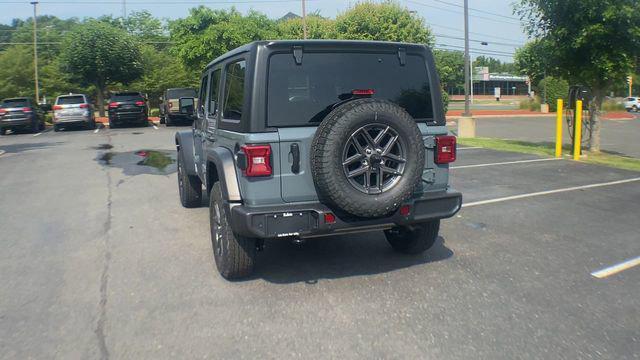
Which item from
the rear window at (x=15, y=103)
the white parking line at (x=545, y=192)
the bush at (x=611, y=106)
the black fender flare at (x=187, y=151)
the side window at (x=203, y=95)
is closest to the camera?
the side window at (x=203, y=95)

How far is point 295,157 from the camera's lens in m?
4.36

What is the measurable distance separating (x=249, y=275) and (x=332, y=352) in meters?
1.57

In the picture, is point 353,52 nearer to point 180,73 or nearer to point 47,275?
point 47,275

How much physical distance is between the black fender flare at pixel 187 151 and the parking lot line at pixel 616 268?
15.8ft

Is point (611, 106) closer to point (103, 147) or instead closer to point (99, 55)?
point (99, 55)

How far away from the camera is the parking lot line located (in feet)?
16.4

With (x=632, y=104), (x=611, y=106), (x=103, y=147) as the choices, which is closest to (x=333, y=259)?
(x=103, y=147)

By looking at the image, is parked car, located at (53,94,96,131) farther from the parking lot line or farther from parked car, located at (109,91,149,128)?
the parking lot line

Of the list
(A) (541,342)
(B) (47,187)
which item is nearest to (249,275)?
(A) (541,342)

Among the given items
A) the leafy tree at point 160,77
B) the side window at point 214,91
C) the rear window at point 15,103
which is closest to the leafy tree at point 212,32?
the leafy tree at point 160,77

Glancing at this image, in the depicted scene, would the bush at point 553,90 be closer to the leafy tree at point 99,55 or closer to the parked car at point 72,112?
the leafy tree at point 99,55

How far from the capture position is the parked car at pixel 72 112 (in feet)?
82.5

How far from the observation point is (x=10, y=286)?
16.1 ft

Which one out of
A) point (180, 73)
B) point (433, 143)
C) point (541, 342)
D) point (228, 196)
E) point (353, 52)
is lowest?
point (541, 342)
